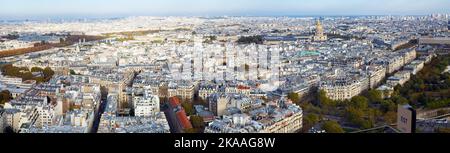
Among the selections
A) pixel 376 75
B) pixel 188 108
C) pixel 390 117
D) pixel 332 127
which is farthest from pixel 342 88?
pixel 332 127

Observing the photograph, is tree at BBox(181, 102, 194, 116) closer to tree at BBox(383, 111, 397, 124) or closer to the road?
the road

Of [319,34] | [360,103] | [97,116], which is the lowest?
[97,116]

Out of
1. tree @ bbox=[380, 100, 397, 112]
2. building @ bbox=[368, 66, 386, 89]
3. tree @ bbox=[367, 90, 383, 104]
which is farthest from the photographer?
building @ bbox=[368, 66, 386, 89]

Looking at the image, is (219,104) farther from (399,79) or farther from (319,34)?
(319,34)

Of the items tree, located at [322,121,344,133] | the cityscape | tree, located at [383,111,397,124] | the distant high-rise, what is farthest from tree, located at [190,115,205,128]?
the distant high-rise

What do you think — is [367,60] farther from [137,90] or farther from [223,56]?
[137,90]

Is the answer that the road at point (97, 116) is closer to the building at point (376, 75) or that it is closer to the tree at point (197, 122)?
the tree at point (197, 122)
